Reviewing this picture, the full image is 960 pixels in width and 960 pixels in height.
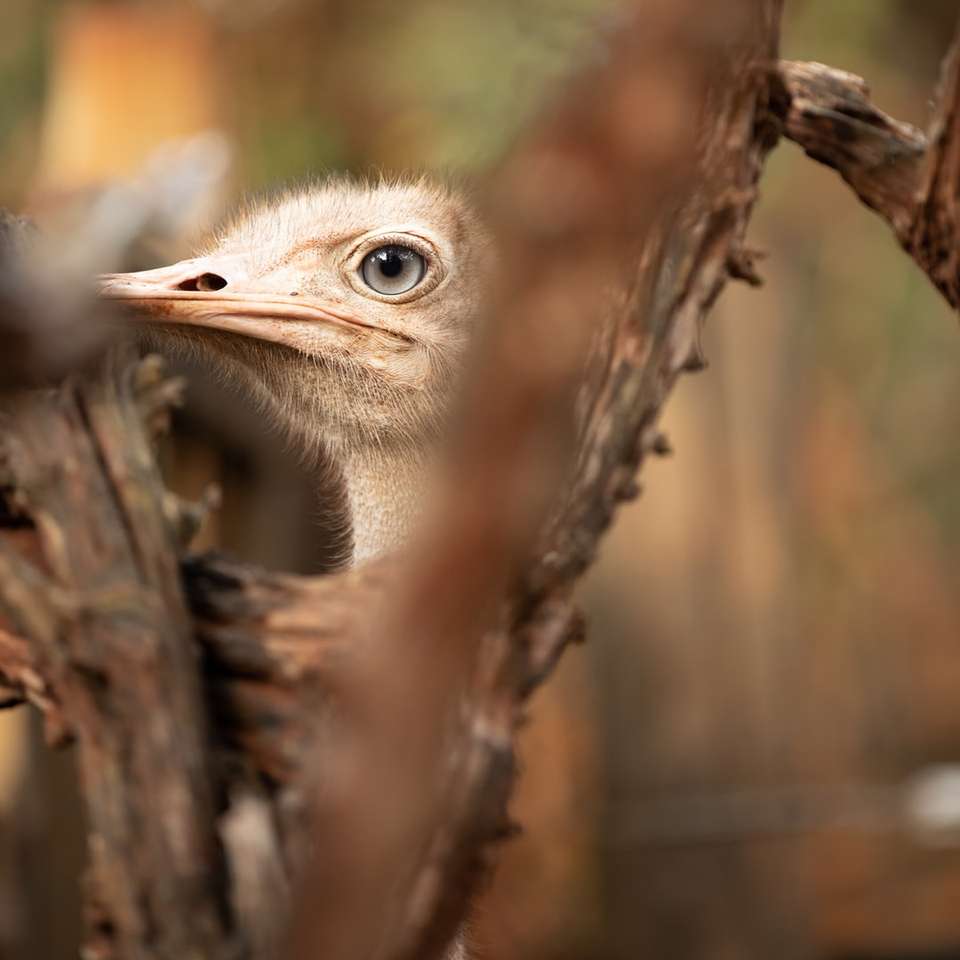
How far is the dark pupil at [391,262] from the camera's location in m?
1.36

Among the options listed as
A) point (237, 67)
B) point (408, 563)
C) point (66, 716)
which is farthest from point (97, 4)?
point (408, 563)

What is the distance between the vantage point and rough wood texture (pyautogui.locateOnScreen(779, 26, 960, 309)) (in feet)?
3.14

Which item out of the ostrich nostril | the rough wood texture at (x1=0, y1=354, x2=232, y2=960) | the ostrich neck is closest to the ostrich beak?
the ostrich nostril

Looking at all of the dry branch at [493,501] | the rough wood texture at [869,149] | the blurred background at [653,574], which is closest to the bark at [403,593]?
the dry branch at [493,501]

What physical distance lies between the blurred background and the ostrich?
2.12 feet

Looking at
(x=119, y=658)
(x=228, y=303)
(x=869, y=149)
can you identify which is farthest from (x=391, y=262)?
(x=119, y=658)

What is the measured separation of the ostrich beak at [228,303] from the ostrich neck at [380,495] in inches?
4.2

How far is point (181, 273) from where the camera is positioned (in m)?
1.23

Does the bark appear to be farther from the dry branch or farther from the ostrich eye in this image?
the ostrich eye

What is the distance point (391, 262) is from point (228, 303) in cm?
15

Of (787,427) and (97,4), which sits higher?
(97,4)

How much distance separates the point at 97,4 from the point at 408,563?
2.89 meters

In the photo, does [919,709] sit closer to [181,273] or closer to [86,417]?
[181,273]

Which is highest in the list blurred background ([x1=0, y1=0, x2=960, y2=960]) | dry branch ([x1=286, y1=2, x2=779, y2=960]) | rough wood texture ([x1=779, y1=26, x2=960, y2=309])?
blurred background ([x1=0, y1=0, x2=960, y2=960])
